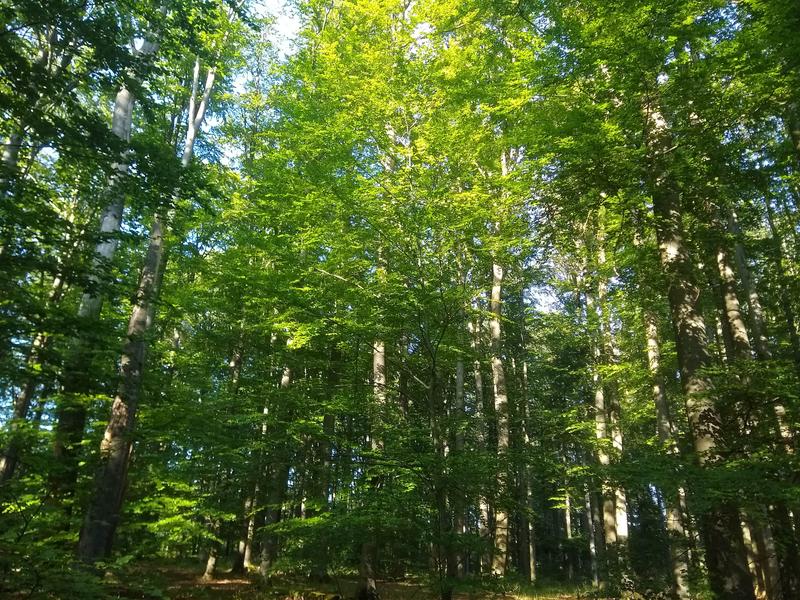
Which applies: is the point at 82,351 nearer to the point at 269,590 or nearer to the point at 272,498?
the point at 272,498

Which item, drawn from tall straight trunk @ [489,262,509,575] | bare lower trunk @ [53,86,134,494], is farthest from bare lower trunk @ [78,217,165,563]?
tall straight trunk @ [489,262,509,575]

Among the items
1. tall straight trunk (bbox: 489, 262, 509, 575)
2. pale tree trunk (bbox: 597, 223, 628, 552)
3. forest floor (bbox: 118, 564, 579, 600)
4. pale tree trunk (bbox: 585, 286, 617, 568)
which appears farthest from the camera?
pale tree trunk (bbox: 585, 286, 617, 568)

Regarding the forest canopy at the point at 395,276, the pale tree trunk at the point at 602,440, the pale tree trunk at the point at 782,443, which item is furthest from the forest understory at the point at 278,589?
the pale tree trunk at the point at 782,443

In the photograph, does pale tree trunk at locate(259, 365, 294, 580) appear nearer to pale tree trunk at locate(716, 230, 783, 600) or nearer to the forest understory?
the forest understory

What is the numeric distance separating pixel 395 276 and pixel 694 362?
→ 15.6ft

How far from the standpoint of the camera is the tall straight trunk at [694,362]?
19.6 feet

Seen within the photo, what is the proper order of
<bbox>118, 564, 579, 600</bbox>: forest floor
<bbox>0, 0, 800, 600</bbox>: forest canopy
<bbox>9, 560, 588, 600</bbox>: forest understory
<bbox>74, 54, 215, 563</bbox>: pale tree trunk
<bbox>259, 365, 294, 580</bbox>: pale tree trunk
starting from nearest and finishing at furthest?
<bbox>0, 0, 800, 600</bbox>: forest canopy
<bbox>74, 54, 215, 563</bbox>: pale tree trunk
<bbox>9, 560, 588, 600</bbox>: forest understory
<bbox>118, 564, 579, 600</bbox>: forest floor
<bbox>259, 365, 294, 580</bbox>: pale tree trunk

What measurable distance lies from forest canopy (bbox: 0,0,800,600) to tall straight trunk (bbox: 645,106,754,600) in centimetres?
4

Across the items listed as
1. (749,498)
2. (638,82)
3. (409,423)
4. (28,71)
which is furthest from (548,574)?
(28,71)

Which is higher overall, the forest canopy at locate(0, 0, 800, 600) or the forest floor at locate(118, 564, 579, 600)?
the forest canopy at locate(0, 0, 800, 600)

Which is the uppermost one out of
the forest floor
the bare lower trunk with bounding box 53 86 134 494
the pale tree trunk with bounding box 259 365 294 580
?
the bare lower trunk with bounding box 53 86 134 494

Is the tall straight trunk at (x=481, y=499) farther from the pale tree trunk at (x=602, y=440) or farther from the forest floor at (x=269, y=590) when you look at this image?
the pale tree trunk at (x=602, y=440)

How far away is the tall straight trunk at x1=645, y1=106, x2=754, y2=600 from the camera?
597 cm

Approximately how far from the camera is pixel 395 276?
847 centimetres
